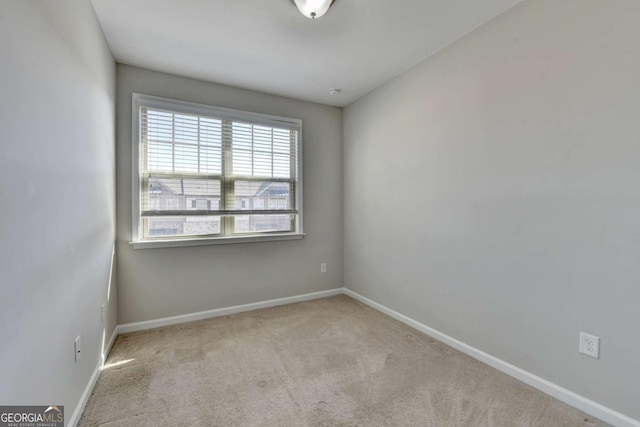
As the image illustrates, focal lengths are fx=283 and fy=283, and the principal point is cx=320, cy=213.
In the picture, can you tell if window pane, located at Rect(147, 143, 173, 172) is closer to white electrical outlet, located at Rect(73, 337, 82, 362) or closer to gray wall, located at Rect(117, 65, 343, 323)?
gray wall, located at Rect(117, 65, 343, 323)

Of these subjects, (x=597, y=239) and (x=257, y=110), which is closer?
(x=597, y=239)

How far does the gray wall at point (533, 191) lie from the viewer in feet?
Answer: 4.93

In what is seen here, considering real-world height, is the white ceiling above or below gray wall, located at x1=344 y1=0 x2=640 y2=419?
above

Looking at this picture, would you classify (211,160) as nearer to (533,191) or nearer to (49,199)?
(49,199)

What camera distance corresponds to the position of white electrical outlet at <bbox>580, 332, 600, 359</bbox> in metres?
1.58

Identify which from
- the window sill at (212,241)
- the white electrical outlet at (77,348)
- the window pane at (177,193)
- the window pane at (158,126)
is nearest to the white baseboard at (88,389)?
the white electrical outlet at (77,348)

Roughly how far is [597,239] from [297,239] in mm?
2662

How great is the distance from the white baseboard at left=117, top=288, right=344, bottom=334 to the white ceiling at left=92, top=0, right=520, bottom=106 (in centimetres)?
245

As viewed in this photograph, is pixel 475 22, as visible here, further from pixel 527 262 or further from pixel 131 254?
pixel 131 254

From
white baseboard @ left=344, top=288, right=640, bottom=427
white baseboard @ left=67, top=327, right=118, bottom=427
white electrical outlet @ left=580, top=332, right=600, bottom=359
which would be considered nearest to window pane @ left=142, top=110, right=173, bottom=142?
white baseboard @ left=67, top=327, right=118, bottom=427

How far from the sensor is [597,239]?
1.58 m

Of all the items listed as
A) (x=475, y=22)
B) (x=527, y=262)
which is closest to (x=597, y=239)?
(x=527, y=262)

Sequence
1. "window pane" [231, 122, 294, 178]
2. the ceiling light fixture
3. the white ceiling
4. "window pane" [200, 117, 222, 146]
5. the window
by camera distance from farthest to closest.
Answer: "window pane" [231, 122, 294, 178]
"window pane" [200, 117, 222, 146]
the window
the white ceiling
the ceiling light fixture

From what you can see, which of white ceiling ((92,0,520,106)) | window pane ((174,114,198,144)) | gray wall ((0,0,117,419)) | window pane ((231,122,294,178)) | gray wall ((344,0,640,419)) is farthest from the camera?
window pane ((231,122,294,178))
